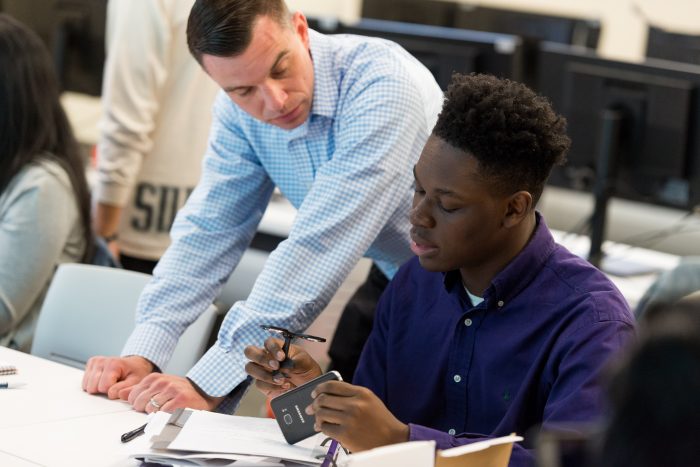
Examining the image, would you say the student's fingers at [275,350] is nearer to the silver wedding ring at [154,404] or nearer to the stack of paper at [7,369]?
the silver wedding ring at [154,404]

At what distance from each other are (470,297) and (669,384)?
1.08m

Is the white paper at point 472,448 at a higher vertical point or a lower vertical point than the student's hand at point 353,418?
higher

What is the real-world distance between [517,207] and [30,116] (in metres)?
1.64

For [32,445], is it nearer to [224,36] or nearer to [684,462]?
[224,36]

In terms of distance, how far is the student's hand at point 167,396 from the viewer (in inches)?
75.7

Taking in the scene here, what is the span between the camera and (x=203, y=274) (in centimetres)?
229

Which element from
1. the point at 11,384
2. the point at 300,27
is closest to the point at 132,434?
the point at 11,384

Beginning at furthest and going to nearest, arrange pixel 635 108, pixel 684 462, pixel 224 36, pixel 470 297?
pixel 635 108, pixel 224 36, pixel 470 297, pixel 684 462

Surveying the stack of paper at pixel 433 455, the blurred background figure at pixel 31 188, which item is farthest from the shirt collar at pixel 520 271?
the blurred background figure at pixel 31 188

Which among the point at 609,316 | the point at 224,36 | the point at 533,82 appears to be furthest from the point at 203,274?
the point at 533,82

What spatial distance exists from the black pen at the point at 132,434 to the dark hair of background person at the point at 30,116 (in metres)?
1.23

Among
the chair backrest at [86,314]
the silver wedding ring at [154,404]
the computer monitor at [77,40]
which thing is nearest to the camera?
the silver wedding ring at [154,404]

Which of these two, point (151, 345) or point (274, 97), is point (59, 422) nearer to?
point (151, 345)

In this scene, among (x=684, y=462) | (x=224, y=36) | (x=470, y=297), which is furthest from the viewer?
(x=224, y=36)
